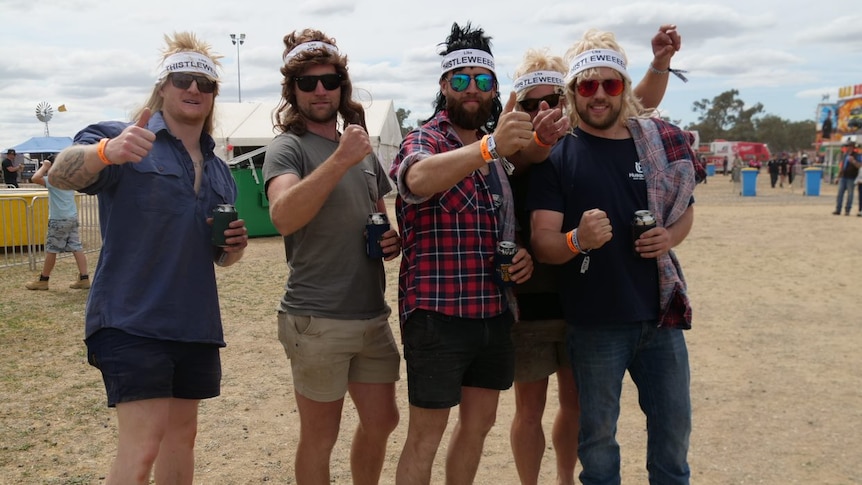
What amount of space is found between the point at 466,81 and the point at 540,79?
56cm

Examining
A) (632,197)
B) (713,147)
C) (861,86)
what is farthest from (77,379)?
(713,147)

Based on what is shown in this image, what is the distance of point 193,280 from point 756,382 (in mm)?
4375

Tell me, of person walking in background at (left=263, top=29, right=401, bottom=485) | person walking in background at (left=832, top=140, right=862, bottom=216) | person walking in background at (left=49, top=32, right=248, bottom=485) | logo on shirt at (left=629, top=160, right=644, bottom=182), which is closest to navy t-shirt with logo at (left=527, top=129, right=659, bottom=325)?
logo on shirt at (left=629, top=160, right=644, bottom=182)

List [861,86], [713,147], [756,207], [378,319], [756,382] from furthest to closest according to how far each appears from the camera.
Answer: [713,147], [861,86], [756,207], [756,382], [378,319]

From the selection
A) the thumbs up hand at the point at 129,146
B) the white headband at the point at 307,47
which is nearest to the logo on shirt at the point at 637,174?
the white headband at the point at 307,47

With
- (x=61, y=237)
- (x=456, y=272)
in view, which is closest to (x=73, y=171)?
(x=456, y=272)

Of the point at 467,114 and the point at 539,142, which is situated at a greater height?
the point at 467,114

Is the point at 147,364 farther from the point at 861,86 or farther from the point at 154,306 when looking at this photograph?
the point at 861,86

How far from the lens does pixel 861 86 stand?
143 ft

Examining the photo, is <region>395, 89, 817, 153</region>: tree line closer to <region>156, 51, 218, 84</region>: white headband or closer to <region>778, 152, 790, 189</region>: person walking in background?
<region>778, 152, 790, 189</region>: person walking in background

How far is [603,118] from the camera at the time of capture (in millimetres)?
2932

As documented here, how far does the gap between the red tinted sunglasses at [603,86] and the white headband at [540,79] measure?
0.31 m

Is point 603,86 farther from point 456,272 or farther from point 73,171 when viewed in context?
point 73,171

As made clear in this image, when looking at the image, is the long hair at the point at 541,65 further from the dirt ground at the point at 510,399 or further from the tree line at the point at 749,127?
the tree line at the point at 749,127
